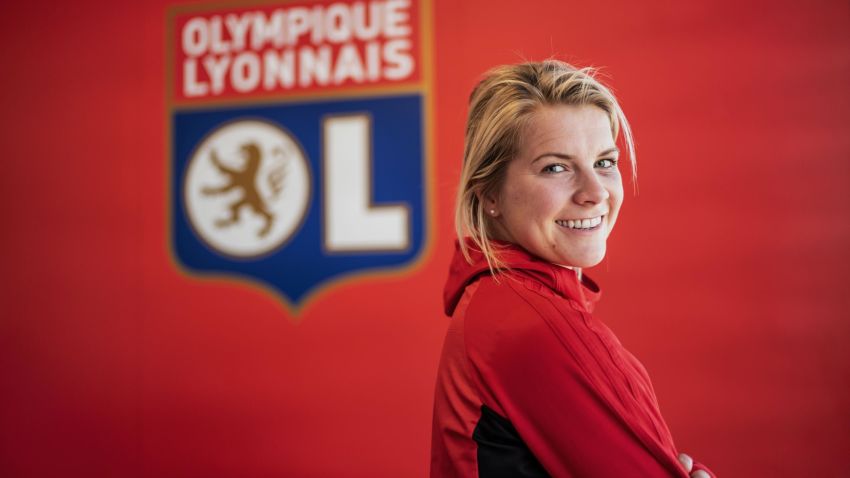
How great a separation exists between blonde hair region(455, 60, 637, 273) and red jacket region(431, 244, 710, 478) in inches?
3.5

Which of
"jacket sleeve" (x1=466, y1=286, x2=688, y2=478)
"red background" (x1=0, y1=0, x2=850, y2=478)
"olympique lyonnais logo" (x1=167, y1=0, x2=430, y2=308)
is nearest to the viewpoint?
"jacket sleeve" (x1=466, y1=286, x2=688, y2=478)

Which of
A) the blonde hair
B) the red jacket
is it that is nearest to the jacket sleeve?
the red jacket

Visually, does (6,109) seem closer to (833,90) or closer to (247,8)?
(247,8)

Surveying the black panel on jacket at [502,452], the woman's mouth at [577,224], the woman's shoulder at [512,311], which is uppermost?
the woman's mouth at [577,224]

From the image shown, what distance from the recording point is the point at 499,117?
811mm

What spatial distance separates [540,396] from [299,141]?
1772 millimetres

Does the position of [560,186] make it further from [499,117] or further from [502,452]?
[502,452]

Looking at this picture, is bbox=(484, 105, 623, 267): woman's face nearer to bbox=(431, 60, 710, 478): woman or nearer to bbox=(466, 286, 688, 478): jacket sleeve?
bbox=(431, 60, 710, 478): woman

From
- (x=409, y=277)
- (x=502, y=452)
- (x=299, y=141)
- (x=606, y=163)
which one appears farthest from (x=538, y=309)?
(x=299, y=141)

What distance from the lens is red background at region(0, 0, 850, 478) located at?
1876 mm

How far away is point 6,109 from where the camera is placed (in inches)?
101

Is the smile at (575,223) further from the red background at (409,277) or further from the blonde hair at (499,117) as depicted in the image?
the red background at (409,277)

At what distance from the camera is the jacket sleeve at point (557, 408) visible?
0.66 meters

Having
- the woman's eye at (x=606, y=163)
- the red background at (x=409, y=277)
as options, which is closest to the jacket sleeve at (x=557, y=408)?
the woman's eye at (x=606, y=163)
